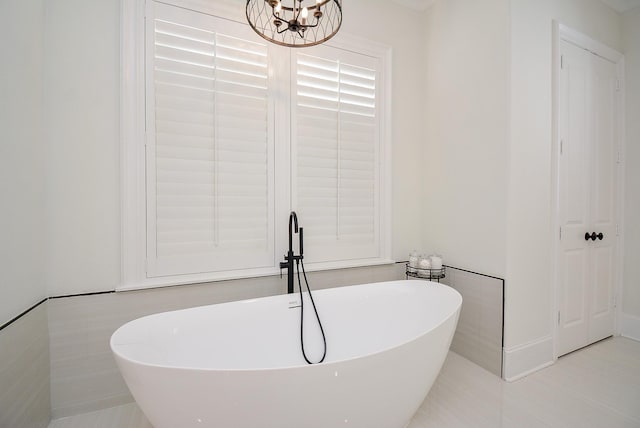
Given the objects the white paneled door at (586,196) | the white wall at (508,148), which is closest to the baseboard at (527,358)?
the white wall at (508,148)

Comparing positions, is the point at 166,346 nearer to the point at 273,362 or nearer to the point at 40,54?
the point at 273,362

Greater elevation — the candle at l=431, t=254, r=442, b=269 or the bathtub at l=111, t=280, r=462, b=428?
the candle at l=431, t=254, r=442, b=269

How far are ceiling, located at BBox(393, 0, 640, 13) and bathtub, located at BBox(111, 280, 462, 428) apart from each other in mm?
2308

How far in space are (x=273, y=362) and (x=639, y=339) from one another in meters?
3.06

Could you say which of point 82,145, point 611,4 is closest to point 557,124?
point 611,4

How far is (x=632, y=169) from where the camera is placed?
235 cm

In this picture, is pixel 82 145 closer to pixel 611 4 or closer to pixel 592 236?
pixel 592 236

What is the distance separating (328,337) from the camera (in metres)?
1.70

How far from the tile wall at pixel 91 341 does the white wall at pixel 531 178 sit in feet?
7.02

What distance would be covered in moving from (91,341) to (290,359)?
1091 mm

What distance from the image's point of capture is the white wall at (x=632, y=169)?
2314 millimetres

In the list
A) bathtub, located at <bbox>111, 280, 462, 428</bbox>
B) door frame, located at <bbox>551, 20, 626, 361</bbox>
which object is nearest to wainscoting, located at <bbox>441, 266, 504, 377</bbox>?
bathtub, located at <bbox>111, 280, 462, 428</bbox>

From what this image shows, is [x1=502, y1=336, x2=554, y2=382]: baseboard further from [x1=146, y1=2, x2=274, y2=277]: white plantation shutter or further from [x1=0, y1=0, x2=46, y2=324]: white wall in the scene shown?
[x1=0, y1=0, x2=46, y2=324]: white wall

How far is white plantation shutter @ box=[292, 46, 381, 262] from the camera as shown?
1.99 metres
